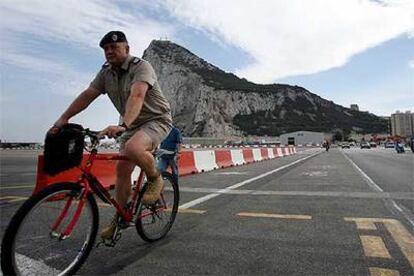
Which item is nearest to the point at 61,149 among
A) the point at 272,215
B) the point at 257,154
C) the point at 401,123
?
the point at 272,215

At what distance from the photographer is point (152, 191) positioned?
193 inches

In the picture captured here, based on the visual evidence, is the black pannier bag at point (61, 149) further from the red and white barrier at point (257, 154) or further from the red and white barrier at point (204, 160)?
the red and white barrier at point (257, 154)

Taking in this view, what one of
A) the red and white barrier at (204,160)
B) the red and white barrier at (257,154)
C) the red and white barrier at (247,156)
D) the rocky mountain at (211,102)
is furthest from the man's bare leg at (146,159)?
the rocky mountain at (211,102)

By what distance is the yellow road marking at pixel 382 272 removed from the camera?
4020 millimetres

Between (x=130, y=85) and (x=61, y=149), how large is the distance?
1.03 meters

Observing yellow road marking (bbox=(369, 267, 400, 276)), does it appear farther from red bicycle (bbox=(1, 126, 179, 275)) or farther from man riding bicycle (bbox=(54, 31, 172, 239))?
red bicycle (bbox=(1, 126, 179, 275))

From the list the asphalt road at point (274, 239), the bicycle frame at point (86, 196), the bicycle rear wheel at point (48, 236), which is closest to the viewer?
the bicycle rear wheel at point (48, 236)

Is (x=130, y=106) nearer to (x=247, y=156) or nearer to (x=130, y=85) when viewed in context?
(x=130, y=85)

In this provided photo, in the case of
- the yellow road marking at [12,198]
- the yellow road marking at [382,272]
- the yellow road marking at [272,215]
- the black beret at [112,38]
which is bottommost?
the yellow road marking at [382,272]

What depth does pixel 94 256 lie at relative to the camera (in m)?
4.58

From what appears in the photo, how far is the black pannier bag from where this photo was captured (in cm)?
382

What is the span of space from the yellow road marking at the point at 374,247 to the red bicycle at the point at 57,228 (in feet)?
7.96

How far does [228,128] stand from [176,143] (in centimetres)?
16133

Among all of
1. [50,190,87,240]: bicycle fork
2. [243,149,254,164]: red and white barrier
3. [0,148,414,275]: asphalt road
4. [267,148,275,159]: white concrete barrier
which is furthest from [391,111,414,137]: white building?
[50,190,87,240]: bicycle fork
